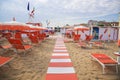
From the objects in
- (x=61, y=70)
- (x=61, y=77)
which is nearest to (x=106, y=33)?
(x=61, y=70)

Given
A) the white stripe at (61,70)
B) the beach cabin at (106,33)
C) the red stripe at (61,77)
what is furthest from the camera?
the beach cabin at (106,33)

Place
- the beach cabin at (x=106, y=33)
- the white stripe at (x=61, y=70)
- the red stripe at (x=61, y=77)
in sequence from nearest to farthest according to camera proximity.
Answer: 1. the red stripe at (x=61, y=77)
2. the white stripe at (x=61, y=70)
3. the beach cabin at (x=106, y=33)

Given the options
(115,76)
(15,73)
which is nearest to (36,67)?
(15,73)

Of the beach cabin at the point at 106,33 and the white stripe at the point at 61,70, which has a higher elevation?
the beach cabin at the point at 106,33

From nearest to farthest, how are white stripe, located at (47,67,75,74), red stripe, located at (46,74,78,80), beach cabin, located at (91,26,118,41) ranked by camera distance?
red stripe, located at (46,74,78,80)
white stripe, located at (47,67,75,74)
beach cabin, located at (91,26,118,41)

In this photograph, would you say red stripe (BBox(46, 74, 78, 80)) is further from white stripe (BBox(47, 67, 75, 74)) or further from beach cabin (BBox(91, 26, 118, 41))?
beach cabin (BBox(91, 26, 118, 41))

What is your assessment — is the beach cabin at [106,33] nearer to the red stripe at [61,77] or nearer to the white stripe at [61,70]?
the white stripe at [61,70]

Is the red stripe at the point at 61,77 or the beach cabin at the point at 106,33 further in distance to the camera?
the beach cabin at the point at 106,33

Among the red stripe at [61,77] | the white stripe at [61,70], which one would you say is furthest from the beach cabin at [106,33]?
the red stripe at [61,77]

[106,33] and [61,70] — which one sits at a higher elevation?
[106,33]

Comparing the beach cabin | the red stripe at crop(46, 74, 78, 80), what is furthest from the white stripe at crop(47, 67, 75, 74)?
the beach cabin

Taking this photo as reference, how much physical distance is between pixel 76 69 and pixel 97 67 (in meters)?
1.02

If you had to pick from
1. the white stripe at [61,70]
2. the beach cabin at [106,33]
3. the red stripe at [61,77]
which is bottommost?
the red stripe at [61,77]

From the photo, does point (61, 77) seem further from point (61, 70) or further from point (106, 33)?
point (106, 33)
